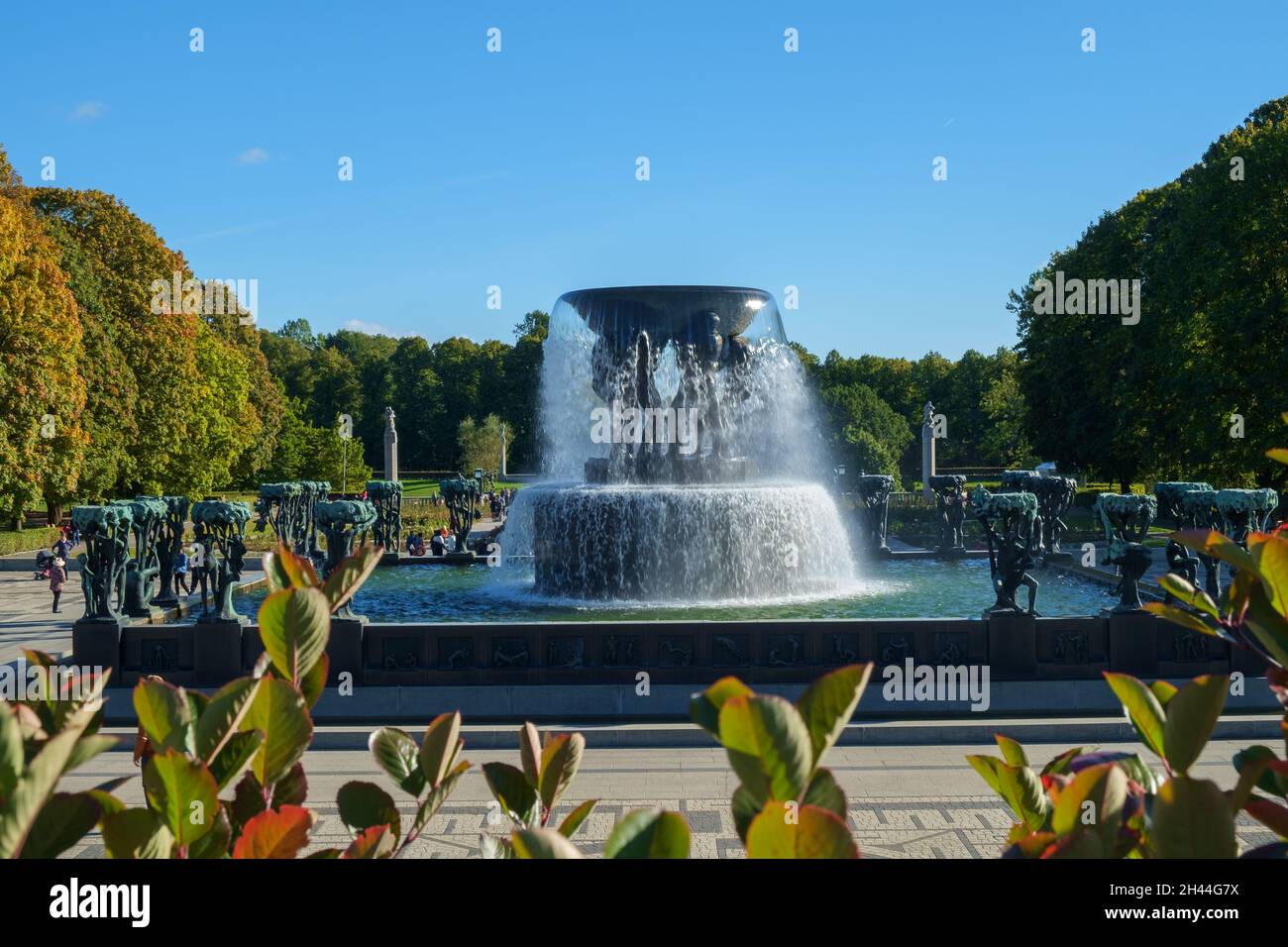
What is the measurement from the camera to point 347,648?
571 inches

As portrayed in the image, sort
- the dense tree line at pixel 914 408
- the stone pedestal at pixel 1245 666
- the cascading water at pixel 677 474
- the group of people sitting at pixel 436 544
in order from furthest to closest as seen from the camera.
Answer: the dense tree line at pixel 914 408 < the group of people sitting at pixel 436 544 < the cascading water at pixel 677 474 < the stone pedestal at pixel 1245 666

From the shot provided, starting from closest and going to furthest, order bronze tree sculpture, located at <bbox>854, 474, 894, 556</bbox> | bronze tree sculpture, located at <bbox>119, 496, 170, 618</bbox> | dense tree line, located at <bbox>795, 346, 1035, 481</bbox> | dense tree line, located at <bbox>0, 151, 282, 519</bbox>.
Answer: bronze tree sculpture, located at <bbox>119, 496, 170, 618</bbox> < bronze tree sculpture, located at <bbox>854, 474, 894, 556</bbox> < dense tree line, located at <bbox>0, 151, 282, 519</bbox> < dense tree line, located at <bbox>795, 346, 1035, 481</bbox>

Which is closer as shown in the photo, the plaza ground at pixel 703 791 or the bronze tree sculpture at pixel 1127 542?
the plaza ground at pixel 703 791

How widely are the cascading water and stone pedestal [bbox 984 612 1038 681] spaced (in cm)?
729

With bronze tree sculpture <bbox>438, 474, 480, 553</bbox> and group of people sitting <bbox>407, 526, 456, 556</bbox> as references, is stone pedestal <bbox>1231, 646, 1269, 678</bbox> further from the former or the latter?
group of people sitting <bbox>407, 526, 456, 556</bbox>

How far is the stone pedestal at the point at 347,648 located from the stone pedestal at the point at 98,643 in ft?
Result: 9.95

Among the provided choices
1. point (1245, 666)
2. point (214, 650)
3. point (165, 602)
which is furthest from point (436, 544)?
point (1245, 666)

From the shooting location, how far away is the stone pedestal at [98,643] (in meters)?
14.7

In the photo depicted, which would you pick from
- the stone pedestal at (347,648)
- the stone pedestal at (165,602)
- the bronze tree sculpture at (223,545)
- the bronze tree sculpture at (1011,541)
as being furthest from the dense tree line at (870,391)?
the stone pedestal at (347,648)

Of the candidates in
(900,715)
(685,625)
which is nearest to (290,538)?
(685,625)

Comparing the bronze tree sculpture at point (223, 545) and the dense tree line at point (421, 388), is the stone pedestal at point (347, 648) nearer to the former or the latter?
the bronze tree sculpture at point (223, 545)

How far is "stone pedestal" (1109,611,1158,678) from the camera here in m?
14.4

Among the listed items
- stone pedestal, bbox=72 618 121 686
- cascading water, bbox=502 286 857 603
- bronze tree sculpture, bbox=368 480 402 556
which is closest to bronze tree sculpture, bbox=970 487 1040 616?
cascading water, bbox=502 286 857 603

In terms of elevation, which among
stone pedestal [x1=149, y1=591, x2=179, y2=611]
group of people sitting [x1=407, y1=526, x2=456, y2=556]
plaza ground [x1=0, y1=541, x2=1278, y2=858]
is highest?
group of people sitting [x1=407, y1=526, x2=456, y2=556]
